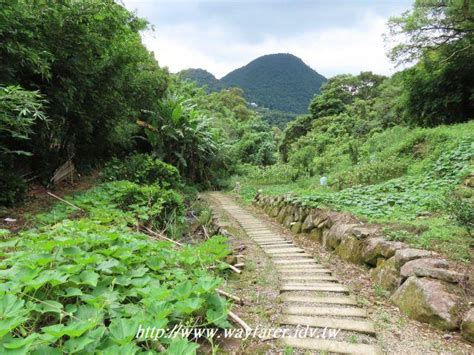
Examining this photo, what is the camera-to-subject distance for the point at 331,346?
196 centimetres

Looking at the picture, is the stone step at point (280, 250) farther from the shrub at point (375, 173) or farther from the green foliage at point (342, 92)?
the green foliage at point (342, 92)

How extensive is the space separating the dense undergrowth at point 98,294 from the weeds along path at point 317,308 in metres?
0.68

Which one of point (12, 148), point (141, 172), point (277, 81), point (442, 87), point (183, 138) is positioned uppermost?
point (277, 81)

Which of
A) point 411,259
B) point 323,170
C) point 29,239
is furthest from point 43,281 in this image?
point 323,170

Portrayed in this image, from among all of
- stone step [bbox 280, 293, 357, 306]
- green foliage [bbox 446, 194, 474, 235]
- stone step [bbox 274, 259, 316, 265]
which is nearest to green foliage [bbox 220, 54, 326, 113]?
stone step [bbox 274, 259, 316, 265]

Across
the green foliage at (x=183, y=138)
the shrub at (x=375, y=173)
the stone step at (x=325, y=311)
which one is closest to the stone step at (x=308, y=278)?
the stone step at (x=325, y=311)

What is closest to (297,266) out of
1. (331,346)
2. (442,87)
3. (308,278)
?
(308,278)

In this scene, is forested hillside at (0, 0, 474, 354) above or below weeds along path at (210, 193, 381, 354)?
above

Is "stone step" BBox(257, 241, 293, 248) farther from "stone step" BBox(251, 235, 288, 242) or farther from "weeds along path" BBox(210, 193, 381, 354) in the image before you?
"weeds along path" BBox(210, 193, 381, 354)

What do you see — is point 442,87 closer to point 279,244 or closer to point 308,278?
point 279,244

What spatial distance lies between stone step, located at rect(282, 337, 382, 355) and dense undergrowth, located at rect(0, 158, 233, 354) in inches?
21.1

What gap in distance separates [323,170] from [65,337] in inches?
438

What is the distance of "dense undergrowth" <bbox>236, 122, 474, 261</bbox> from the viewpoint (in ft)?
10.8

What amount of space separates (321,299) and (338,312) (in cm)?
26
